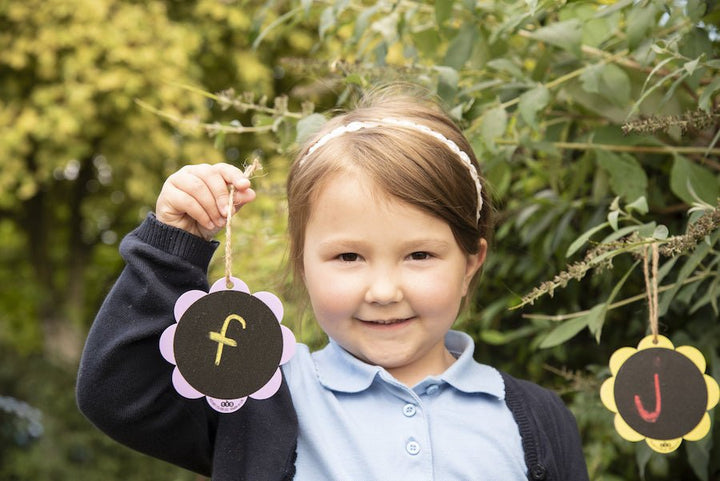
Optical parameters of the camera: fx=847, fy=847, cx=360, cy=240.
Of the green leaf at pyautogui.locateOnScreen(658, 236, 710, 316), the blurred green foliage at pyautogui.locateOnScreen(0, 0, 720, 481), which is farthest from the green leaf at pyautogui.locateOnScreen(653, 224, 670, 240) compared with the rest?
the green leaf at pyautogui.locateOnScreen(658, 236, 710, 316)

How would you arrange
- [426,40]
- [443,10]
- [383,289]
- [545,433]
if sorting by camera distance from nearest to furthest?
[383,289] < [545,433] < [443,10] < [426,40]

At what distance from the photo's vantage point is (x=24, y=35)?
606 centimetres

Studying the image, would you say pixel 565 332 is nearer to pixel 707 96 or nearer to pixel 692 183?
pixel 692 183

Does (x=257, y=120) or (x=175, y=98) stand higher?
(x=257, y=120)

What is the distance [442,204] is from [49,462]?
16.7 feet

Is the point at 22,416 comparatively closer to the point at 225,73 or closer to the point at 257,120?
the point at 225,73

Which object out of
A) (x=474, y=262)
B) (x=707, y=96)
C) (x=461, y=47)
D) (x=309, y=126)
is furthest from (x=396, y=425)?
(x=461, y=47)

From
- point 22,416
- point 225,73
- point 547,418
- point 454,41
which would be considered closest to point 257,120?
point 454,41

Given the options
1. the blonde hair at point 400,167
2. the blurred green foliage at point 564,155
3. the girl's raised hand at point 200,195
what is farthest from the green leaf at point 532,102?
the girl's raised hand at point 200,195

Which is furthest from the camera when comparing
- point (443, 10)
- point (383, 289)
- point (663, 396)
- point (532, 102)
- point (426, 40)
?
point (426, 40)

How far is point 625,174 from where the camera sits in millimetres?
1772

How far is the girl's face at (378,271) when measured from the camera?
139 cm

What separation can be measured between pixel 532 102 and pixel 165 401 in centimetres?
89

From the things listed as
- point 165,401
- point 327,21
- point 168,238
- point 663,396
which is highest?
point 327,21
